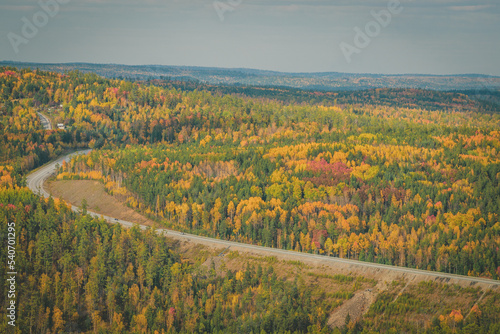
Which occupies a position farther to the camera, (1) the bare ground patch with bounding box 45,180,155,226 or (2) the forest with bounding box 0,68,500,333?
(1) the bare ground patch with bounding box 45,180,155,226

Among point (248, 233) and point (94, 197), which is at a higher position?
point (94, 197)

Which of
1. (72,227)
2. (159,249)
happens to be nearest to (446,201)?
(159,249)

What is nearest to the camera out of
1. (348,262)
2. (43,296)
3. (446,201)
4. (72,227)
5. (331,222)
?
(43,296)

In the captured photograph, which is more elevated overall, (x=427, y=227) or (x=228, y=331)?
(x=427, y=227)

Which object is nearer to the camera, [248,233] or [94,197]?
[248,233]

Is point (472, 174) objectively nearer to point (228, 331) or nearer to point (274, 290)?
point (274, 290)

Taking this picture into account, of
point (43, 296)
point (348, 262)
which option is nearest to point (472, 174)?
point (348, 262)

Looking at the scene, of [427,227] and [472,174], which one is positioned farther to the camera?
[472,174]

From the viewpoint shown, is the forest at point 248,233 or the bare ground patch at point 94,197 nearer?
the forest at point 248,233

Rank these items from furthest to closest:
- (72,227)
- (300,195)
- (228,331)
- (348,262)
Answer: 1. (300,195)
2. (72,227)
3. (348,262)
4. (228,331)
